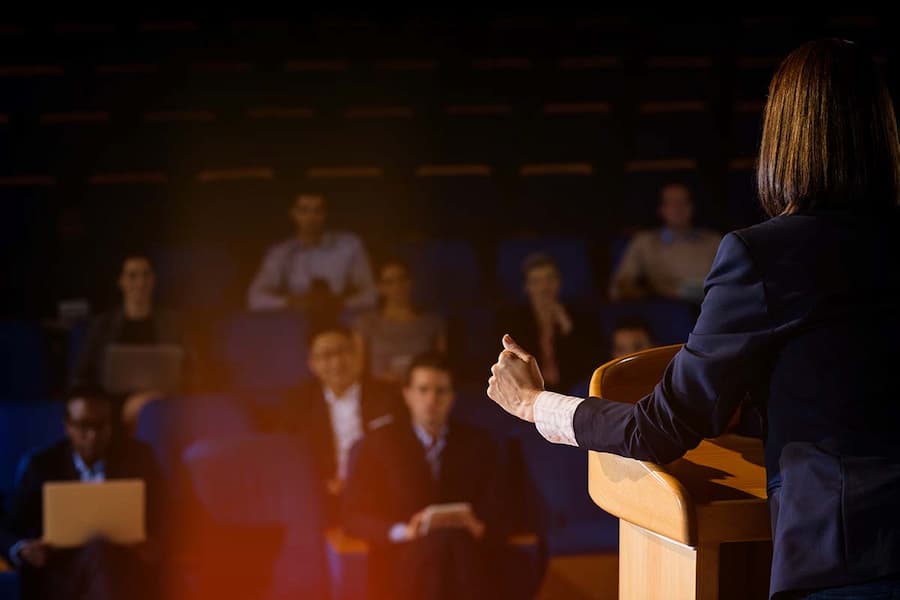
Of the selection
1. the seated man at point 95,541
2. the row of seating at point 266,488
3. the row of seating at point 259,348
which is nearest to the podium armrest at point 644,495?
the row of seating at point 266,488

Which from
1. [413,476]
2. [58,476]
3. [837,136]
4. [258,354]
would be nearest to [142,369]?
[258,354]

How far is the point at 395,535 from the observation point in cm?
129

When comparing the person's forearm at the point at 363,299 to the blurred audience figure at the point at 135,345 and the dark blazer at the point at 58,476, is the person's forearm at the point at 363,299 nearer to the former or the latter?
the blurred audience figure at the point at 135,345

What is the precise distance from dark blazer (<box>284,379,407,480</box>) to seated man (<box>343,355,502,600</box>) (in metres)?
0.09

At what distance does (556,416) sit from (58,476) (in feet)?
3.62

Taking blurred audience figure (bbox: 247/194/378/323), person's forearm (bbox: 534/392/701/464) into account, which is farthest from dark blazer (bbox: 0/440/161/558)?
person's forearm (bbox: 534/392/701/464)

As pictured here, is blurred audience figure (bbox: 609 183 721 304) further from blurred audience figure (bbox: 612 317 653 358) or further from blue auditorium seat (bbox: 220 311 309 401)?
blue auditorium seat (bbox: 220 311 309 401)

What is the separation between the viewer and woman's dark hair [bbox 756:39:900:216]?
1.20 feet

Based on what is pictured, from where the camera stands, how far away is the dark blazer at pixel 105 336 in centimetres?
166

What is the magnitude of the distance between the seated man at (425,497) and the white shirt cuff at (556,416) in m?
0.85

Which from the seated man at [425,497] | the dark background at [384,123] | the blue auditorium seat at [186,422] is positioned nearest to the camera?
the seated man at [425,497]

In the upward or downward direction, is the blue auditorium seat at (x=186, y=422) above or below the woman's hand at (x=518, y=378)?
below

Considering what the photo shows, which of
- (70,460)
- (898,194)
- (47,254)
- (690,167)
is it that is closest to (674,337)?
(690,167)

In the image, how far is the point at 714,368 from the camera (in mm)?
359
